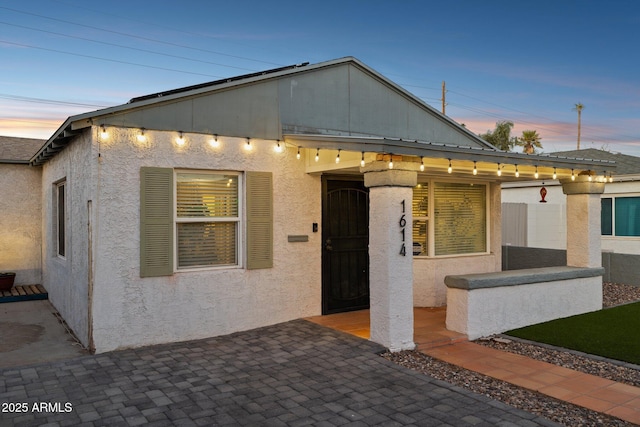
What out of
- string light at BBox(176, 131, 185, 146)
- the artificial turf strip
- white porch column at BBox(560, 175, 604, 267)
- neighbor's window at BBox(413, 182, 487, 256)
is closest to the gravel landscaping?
the artificial turf strip

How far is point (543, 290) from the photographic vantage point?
766cm

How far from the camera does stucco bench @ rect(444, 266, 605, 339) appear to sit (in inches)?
262

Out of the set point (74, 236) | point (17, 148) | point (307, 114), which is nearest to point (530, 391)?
point (307, 114)

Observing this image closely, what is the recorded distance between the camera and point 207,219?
21.6 ft

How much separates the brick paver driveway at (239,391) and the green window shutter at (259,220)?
1353mm

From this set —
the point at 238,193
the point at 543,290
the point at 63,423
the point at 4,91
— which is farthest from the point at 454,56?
the point at 4,91

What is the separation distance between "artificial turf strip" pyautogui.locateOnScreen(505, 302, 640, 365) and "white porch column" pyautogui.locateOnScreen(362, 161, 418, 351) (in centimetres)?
208

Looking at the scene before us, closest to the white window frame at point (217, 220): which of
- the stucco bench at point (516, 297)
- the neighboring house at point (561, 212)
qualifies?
the stucco bench at point (516, 297)

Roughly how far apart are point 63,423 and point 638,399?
5.18 metres

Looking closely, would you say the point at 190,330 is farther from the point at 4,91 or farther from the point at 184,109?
the point at 4,91

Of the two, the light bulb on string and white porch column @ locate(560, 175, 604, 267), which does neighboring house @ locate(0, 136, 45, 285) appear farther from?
white porch column @ locate(560, 175, 604, 267)

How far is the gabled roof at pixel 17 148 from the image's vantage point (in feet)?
34.5

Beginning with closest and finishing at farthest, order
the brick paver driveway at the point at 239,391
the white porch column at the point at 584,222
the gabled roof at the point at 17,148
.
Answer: the brick paver driveway at the point at 239,391, the white porch column at the point at 584,222, the gabled roof at the point at 17,148

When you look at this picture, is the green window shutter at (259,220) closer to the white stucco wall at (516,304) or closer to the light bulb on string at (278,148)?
the light bulb on string at (278,148)
